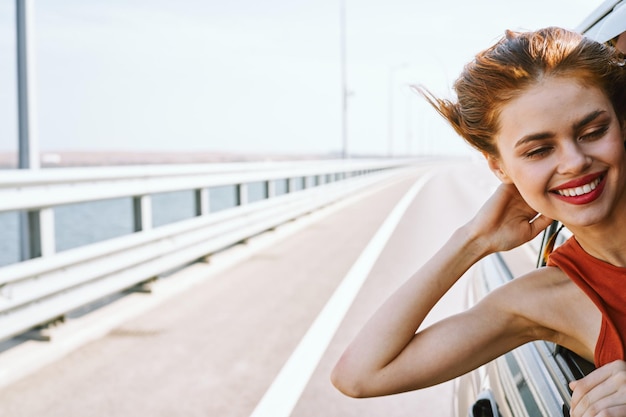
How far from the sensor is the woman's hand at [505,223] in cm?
258

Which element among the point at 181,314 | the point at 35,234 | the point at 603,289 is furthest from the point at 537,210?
the point at 181,314

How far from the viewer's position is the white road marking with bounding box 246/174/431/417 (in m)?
4.32

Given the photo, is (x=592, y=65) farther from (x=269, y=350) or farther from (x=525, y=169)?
(x=269, y=350)

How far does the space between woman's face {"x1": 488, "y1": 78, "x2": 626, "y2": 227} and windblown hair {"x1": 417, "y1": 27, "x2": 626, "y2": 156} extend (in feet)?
0.11

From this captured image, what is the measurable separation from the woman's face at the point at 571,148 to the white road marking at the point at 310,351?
8.14ft

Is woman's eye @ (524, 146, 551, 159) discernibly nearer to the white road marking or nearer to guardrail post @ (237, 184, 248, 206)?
the white road marking

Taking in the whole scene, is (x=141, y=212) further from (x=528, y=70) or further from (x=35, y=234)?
(x=528, y=70)

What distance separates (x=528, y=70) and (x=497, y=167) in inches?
16.6

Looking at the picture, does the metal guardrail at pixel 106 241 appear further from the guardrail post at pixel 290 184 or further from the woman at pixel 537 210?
the guardrail post at pixel 290 184

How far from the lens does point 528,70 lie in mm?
2070

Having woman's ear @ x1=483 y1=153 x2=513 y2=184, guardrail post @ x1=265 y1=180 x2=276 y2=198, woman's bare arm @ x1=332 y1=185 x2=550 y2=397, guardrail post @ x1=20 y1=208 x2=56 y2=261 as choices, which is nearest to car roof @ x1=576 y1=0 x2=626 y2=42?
woman's ear @ x1=483 y1=153 x2=513 y2=184

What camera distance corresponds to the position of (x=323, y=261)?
9.91 metres

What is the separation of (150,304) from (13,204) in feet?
7.74

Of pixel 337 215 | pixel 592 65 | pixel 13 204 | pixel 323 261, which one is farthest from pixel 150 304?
pixel 337 215
